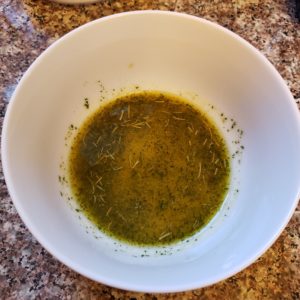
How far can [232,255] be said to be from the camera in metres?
0.90

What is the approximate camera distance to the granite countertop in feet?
3.24

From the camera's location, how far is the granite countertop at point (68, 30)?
0.99m

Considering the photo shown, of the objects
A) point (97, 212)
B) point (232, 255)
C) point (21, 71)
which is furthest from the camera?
point (21, 71)

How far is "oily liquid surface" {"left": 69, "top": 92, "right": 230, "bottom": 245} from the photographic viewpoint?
107 cm

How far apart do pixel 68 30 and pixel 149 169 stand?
0.44 metres

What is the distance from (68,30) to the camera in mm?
1263

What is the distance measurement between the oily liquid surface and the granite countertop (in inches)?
5.6

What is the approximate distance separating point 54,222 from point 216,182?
0.41 metres

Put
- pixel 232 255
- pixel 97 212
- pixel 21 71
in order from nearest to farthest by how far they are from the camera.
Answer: pixel 232 255 < pixel 97 212 < pixel 21 71

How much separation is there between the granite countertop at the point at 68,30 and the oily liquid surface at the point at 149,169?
5.6 inches

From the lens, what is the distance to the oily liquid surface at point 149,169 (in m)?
1.07

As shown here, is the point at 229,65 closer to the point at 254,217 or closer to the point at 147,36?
the point at 147,36

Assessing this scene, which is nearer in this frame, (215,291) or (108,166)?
(215,291)

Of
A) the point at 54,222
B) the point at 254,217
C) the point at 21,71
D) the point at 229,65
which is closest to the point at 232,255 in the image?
the point at 254,217
